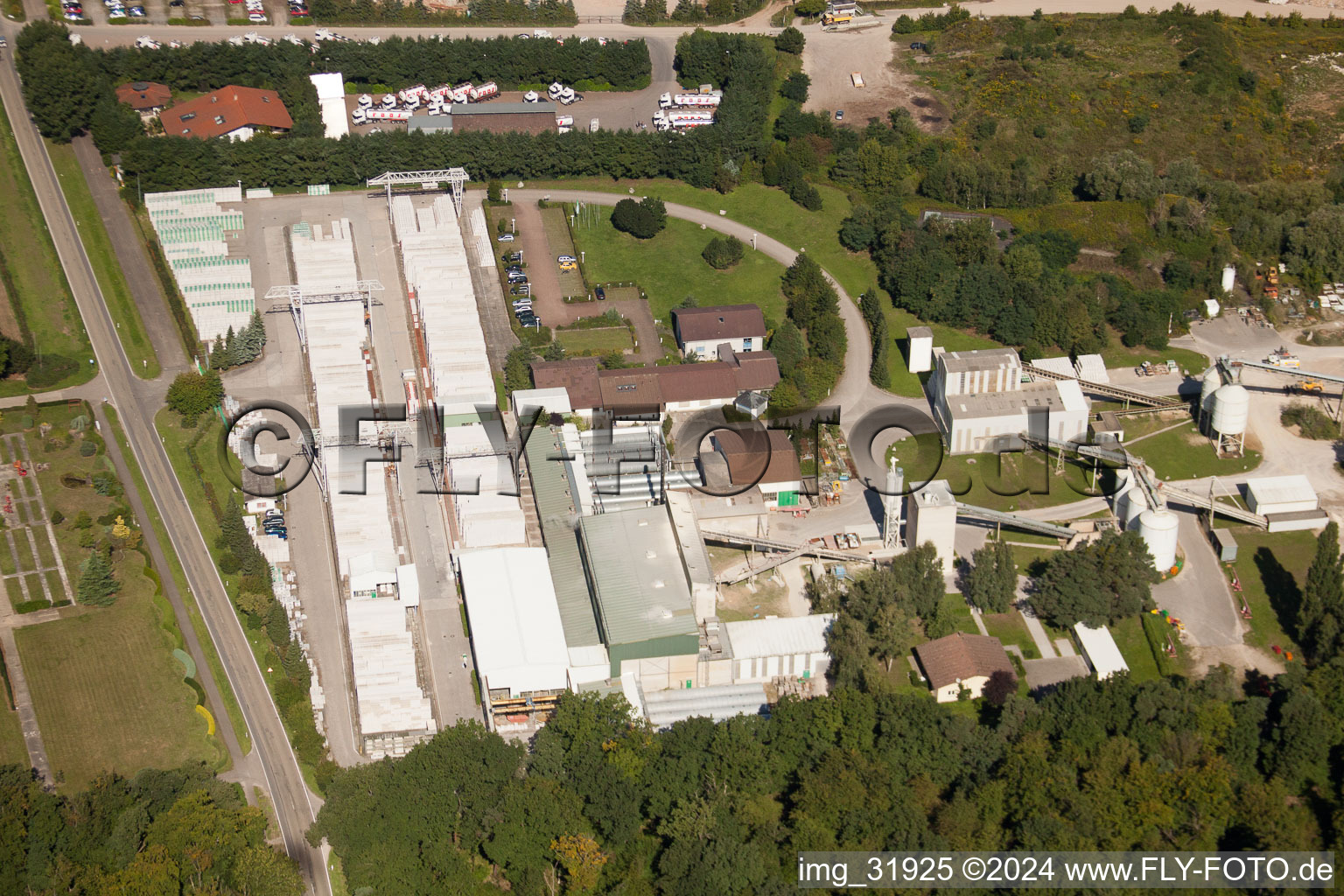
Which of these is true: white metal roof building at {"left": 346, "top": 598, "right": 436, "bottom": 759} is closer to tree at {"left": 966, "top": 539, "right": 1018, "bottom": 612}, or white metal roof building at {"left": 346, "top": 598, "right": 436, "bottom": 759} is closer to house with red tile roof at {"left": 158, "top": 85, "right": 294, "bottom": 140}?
tree at {"left": 966, "top": 539, "right": 1018, "bottom": 612}

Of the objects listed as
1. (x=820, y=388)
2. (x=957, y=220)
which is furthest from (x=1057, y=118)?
(x=820, y=388)

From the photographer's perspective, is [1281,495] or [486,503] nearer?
[486,503]

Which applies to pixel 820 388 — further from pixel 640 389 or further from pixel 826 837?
pixel 826 837

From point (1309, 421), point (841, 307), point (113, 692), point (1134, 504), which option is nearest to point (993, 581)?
point (1134, 504)

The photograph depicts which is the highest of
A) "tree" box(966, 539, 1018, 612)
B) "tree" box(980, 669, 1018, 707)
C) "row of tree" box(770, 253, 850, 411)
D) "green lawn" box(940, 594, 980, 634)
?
"row of tree" box(770, 253, 850, 411)

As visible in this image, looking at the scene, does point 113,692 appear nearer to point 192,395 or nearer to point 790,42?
point 192,395

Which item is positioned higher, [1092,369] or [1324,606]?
[1092,369]

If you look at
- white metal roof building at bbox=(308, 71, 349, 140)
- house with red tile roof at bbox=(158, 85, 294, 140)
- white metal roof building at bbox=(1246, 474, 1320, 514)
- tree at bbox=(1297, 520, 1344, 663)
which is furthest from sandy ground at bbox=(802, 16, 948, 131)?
tree at bbox=(1297, 520, 1344, 663)
